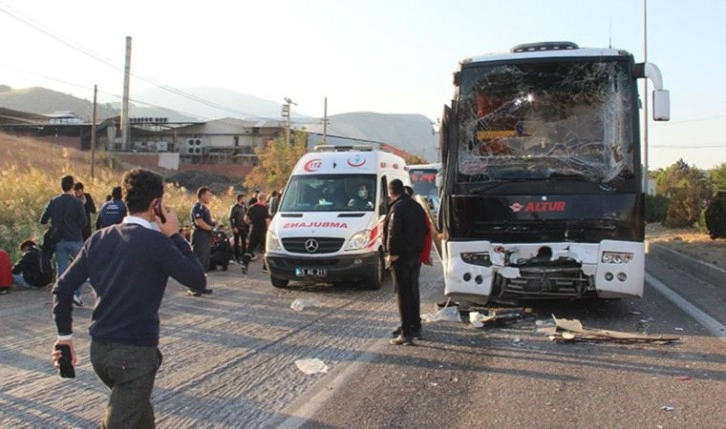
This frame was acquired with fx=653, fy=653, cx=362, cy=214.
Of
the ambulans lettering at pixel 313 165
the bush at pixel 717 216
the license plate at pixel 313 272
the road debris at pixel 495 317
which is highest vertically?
the ambulans lettering at pixel 313 165

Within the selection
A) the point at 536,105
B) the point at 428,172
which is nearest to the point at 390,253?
the point at 536,105

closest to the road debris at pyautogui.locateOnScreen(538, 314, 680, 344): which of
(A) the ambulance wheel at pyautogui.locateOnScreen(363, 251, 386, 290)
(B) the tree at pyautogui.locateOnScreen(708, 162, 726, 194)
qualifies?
(A) the ambulance wheel at pyautogui.locateOnScreen(363, 251, 386, 290)

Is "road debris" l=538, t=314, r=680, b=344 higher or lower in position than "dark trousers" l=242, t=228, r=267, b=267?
lower

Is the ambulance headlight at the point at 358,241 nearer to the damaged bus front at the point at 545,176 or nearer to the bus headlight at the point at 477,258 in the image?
the damaged bus front at the point at 545,176

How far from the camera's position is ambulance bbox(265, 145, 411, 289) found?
11.2m

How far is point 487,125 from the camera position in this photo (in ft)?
29.0

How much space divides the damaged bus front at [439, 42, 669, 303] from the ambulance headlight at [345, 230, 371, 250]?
8.51 ft

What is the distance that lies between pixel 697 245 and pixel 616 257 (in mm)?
11206

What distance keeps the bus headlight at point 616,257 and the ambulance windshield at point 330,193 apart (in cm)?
483

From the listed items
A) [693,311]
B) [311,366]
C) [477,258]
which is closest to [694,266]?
[693,311]

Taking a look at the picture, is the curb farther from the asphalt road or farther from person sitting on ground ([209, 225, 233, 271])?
person sitting on ground ([209, 225, 233, 271])

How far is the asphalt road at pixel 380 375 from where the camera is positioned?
5.00 m

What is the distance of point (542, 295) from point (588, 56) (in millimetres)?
3221

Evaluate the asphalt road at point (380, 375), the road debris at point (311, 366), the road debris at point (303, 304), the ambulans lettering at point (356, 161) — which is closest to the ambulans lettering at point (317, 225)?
the road debris at point (303, 304)
